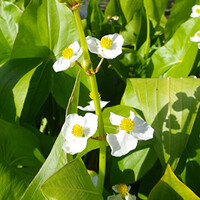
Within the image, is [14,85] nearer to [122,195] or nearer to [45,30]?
[45,30]

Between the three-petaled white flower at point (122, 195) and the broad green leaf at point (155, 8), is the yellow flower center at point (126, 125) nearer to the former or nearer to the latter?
the three-petaled white flower at point (122, 195)

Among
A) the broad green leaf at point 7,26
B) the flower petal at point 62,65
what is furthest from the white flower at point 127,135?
the broad green leaf at point 7,26

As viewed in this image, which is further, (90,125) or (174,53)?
(174,53)

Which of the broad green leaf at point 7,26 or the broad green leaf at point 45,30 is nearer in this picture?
the broad green leaf at point 45,30

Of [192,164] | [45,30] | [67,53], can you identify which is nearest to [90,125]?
[67,53]

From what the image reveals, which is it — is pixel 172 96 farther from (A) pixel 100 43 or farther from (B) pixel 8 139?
(B) pixel 8 139

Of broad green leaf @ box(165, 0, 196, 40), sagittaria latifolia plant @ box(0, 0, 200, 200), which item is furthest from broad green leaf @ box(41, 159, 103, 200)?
broad green leaf @ box(165, 0, 196, 40)

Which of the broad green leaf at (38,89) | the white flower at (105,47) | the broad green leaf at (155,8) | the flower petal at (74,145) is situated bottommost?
the broad green leaf at (38,89)
